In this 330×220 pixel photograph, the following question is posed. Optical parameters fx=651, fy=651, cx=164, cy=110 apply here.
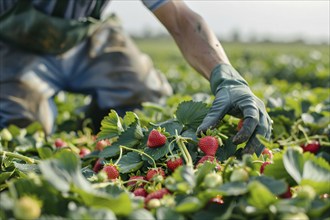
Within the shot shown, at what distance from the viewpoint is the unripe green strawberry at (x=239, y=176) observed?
1628 millimetres

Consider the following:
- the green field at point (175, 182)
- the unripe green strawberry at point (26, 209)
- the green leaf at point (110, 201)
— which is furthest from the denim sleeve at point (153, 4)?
the unripe green strawberry at point (26, 209)

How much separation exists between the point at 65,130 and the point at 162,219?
8.34 ft

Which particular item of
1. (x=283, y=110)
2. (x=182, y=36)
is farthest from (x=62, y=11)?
(x=283, y=110)

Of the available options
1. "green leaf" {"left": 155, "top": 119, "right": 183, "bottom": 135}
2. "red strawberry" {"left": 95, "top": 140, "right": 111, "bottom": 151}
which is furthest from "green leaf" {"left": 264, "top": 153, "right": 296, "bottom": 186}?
"red strawberry" {"left": 95, "top": 140, "right": 111, "bottom": 151}

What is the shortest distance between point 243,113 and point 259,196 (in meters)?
0.77

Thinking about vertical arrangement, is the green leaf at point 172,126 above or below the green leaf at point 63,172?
below

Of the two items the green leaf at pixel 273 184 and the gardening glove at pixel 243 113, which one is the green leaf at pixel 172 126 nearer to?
the gardening glove at pixel 243 113

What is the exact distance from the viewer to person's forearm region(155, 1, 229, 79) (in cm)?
268

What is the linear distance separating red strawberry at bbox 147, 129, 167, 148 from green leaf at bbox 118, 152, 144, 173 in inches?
2.6

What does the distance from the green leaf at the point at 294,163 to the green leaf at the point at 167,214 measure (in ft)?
1.03

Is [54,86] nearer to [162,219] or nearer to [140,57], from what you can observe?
[140,57]

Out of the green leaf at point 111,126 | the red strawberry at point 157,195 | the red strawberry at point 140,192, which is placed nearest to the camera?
the red strawberry at point 157,195

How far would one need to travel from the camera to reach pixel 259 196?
1.50 m

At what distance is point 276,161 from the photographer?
5.76 feet
